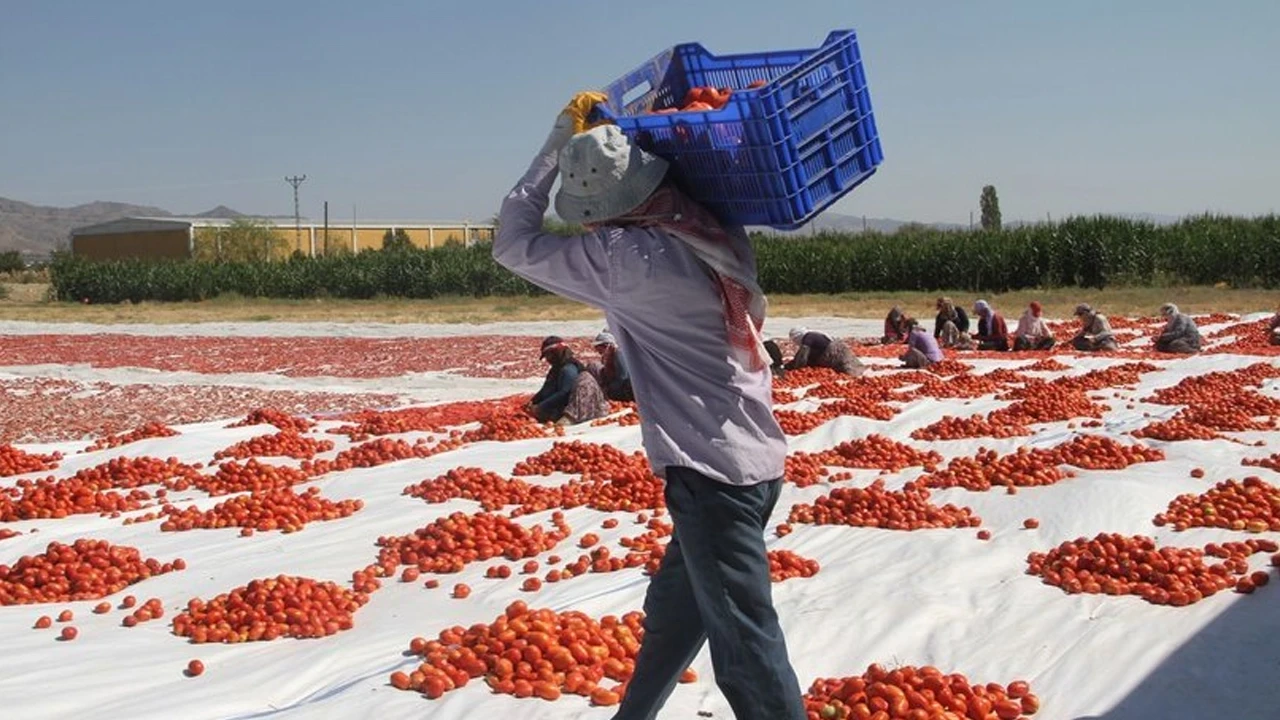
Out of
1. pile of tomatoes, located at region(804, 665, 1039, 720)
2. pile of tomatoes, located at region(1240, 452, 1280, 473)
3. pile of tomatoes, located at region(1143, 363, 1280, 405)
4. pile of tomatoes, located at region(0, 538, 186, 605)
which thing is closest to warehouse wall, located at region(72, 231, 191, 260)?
pile of tomatoes, located at region(1143, 363, 1280, 405)

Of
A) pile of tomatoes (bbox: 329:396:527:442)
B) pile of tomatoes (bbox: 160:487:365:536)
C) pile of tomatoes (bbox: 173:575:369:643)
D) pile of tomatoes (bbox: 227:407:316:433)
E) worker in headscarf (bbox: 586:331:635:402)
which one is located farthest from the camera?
worker in headscarf (bbox: 586:331:635:402)

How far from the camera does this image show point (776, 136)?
304 centimetres

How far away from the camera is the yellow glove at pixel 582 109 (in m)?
3.31

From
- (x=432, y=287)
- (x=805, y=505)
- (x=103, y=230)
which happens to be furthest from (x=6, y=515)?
(x=103, y=230)

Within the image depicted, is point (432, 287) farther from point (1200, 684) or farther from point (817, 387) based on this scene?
point (1200, 684)

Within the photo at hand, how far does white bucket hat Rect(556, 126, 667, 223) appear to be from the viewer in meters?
3.13

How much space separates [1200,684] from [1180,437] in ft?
16.1

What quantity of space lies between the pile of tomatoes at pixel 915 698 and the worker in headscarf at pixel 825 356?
11782 mm

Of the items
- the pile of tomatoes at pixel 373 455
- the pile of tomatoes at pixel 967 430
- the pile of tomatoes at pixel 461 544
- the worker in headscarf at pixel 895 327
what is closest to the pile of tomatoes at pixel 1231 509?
the pile of tomatoes at pixel 967 430

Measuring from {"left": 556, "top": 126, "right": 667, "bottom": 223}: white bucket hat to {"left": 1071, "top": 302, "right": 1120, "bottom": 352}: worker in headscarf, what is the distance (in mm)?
16931

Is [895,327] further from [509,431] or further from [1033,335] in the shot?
[509,431]

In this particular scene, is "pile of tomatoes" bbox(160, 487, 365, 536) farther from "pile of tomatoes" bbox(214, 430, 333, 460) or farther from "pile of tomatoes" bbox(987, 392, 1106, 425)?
"pile of tomatoes" bbox(987, 392, 1106, 425)

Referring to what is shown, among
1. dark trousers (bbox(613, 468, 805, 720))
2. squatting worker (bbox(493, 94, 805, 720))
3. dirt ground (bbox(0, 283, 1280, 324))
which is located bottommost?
dirt ground (bbox(0, 283, 1280, 324))

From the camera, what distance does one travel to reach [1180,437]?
354 inches
